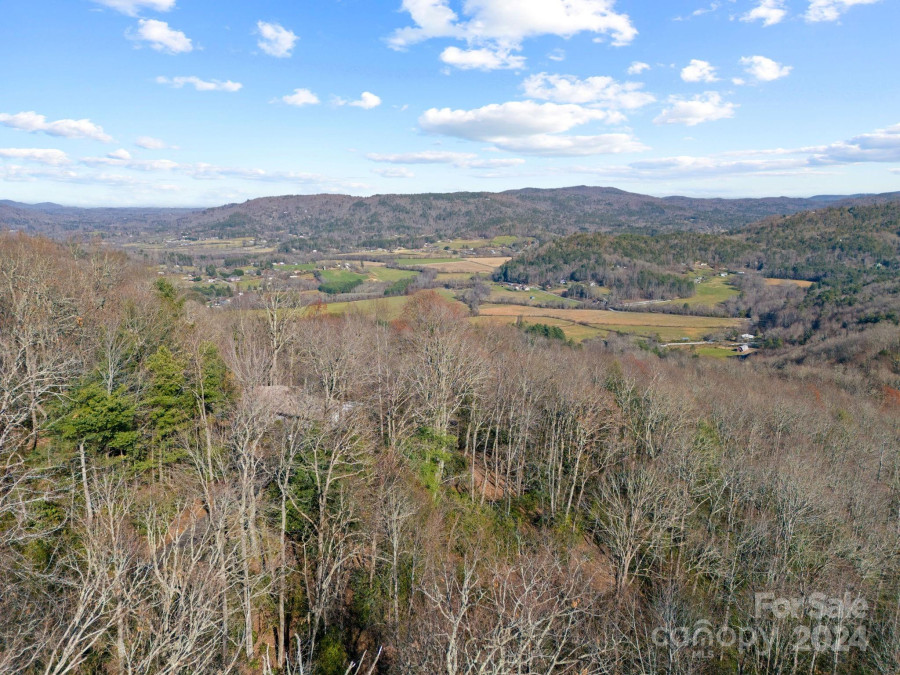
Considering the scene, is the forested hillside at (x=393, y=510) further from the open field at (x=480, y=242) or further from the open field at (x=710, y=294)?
the open field at (x=480, y=242)

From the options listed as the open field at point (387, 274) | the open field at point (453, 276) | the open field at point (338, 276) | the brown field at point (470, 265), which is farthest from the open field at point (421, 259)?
the open field at point (338, 276)

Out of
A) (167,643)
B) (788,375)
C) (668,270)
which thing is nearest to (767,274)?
(668,270)

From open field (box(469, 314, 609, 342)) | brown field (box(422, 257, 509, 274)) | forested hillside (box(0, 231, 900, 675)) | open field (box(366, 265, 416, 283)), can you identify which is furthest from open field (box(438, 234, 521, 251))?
forested hillside (box(0, 231, 900, 675))

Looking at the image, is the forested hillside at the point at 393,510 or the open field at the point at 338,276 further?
the open field at the point at 338,276

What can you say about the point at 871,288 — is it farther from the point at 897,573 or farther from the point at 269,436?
the point at 269,436

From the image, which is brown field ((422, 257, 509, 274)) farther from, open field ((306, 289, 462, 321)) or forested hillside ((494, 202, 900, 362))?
open field ((306, 289, 462, 321))

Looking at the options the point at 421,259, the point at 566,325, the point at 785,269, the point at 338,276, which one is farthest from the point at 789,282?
the point at 338,276
